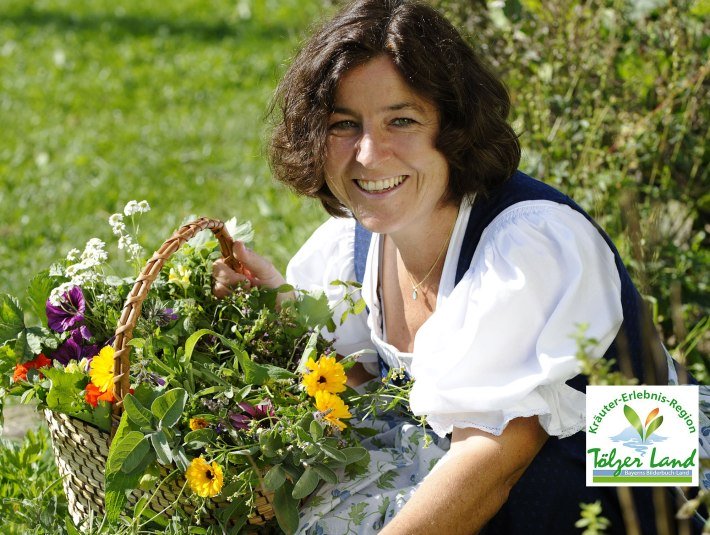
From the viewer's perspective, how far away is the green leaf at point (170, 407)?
1942 mm

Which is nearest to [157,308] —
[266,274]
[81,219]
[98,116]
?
[266,274]

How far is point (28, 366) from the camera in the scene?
218cm

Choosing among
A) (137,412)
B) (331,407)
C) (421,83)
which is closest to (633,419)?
(331,407)

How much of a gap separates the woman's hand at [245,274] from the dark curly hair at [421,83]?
0.26 metres

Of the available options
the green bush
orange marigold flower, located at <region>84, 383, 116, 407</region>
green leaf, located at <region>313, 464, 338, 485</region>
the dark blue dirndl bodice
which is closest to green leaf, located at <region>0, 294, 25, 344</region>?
orange marigold flower, located at <region>84, 383, 116, 407</region>

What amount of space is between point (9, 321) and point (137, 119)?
11.7 feet

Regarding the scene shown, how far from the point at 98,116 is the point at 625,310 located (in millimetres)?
4230

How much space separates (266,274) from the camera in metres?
2.43

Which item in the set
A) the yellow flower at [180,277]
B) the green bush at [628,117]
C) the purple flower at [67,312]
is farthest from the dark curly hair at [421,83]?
the green bush at [628,117]

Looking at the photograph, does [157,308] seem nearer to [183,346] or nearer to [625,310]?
[183,346]

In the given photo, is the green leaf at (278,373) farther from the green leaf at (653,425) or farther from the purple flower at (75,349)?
the green leaf at (653,425)

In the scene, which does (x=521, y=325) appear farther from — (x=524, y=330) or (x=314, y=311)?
(x=314, y=311)

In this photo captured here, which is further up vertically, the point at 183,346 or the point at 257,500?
the point at 183,346

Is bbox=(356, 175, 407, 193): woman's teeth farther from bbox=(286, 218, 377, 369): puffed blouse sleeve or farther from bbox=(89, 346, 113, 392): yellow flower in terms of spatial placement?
bbox=(89, 346, 113, 392): yellow flower
